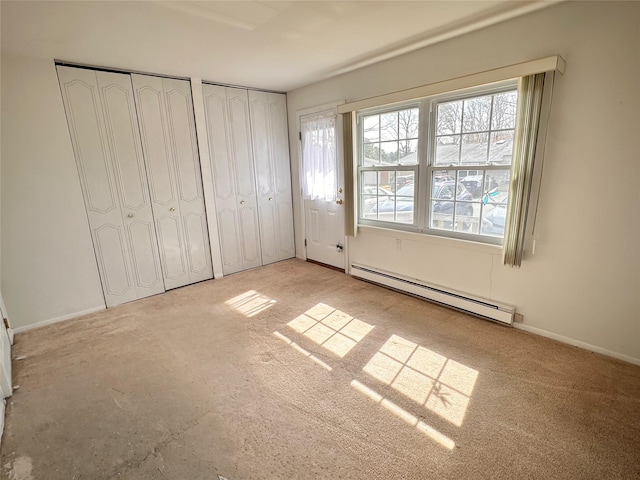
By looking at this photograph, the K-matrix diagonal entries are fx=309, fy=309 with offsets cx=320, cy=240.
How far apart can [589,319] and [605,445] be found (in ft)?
3.47

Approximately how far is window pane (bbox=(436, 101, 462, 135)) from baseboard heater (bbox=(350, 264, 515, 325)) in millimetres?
1549

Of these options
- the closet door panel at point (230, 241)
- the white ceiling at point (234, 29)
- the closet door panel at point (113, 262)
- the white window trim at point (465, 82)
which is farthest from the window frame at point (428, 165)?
the closet door panel at point (113, 262)

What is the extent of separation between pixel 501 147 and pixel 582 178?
62 centimetres

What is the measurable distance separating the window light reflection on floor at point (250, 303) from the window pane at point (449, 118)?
2.48m

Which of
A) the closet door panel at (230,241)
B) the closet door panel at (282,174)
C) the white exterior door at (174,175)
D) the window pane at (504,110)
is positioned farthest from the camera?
the closet door panel at (282,174)

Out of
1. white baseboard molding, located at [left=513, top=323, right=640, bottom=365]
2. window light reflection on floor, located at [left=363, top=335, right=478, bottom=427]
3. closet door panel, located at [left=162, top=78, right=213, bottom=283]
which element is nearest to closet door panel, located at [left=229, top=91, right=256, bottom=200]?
closet door panel, located at [left=162, top=78, right=213, bottom=283]

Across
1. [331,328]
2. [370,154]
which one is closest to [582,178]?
[370,154]

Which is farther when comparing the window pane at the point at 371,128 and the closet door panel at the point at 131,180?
the window pane at the point at 371,128

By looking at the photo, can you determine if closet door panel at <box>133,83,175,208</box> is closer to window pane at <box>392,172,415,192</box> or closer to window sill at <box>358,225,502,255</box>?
window sill at <box>358,225,502,255</box>

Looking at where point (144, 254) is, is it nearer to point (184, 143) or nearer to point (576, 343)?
point (184, 143)

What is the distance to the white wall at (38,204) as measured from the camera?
8.98 ft

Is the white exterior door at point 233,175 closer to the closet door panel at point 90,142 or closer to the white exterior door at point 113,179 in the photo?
the white exterior door at point 113,179

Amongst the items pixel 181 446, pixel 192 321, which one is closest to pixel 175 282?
pixel 192 321

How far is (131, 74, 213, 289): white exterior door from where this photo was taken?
11.3ft
